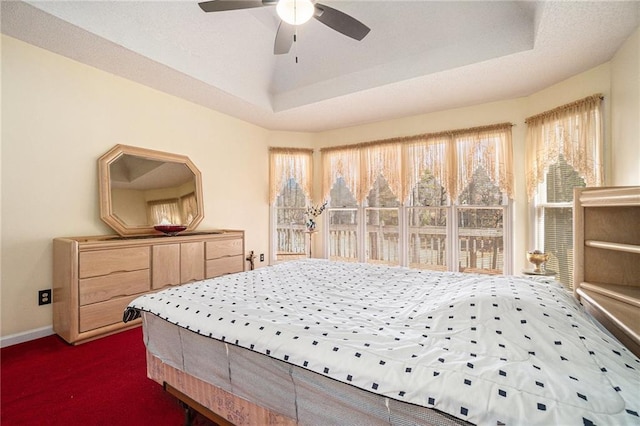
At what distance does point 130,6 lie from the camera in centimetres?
250

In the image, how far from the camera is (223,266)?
3.66 meters

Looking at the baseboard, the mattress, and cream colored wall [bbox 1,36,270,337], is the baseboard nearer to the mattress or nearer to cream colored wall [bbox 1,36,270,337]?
cream colored wall [bbox 1,36,270,337]

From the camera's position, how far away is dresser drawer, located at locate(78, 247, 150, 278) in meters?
2.43

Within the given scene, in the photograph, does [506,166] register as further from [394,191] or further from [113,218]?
[113,218]

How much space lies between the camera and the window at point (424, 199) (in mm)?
3758

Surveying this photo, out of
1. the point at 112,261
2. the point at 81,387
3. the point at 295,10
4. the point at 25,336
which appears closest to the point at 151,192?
the point at 112,261

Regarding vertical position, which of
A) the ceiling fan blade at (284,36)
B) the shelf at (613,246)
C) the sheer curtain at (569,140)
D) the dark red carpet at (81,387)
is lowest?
the dark red carpet at (81,387)

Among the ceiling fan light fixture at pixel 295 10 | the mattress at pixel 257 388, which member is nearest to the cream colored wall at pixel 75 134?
the mattress at pixel 257 388

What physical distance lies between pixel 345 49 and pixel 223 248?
288 centimetres

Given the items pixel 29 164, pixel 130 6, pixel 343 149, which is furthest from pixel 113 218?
pixel 343 149

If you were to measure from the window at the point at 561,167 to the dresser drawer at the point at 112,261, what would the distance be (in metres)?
4.47

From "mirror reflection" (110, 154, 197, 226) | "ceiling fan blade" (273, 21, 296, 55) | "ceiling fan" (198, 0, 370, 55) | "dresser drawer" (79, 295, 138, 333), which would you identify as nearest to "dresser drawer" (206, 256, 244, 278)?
"mirror reflection" (110, 154, 197, 226)

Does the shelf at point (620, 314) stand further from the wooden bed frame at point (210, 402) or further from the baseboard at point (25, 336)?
the baseboard at point (25, 336)

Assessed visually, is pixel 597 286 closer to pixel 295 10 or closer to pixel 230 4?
pixel 295 10
